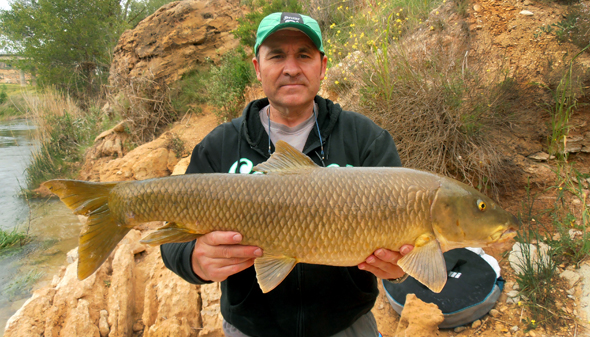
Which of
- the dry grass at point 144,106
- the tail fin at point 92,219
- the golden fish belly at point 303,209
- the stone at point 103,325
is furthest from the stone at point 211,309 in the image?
the dry grass at point 144,106

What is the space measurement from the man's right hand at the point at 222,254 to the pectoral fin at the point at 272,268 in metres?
0.04

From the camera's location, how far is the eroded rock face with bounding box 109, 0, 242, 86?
9.78m

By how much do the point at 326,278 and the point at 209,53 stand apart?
9703 millimetres

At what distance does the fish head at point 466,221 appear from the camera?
1.49m

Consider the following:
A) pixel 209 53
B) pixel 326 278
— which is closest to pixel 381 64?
pixel 326 278

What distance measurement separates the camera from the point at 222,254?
1498mm

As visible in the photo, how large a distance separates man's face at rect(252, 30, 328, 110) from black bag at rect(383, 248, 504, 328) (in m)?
2.14

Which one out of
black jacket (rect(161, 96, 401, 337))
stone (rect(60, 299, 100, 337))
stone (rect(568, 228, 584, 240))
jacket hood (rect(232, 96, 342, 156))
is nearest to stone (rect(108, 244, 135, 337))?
stone (rect(60, 299, 100, 337))

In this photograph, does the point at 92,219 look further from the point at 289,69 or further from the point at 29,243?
the point at 29,243

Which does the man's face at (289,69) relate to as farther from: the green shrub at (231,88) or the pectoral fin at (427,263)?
the green shrub at (231,88)

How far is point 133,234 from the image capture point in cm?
444

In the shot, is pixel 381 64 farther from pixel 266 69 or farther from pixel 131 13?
pixel 131 13

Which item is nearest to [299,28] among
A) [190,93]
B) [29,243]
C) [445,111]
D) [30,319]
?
[445,111]

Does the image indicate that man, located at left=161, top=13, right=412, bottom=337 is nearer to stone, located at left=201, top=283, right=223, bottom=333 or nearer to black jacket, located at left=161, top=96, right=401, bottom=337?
black jacket, located at left=161, top=96, right=401, bottom=337
